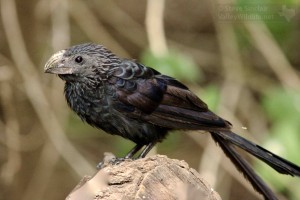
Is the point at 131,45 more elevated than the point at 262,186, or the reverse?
the point at 131,45

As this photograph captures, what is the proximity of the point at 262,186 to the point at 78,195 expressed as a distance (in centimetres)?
131

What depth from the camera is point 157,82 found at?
4137mm

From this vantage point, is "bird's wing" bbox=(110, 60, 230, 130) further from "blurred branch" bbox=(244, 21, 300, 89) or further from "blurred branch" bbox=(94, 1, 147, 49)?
"blurred branch" bbox=(94, 1, 147, 49)

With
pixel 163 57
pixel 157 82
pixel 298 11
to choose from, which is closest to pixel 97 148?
pixel 298 11

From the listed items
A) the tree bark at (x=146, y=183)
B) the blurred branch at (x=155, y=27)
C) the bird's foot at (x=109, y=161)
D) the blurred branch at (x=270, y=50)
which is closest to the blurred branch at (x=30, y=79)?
the blurred branch at (x=155, y=27)

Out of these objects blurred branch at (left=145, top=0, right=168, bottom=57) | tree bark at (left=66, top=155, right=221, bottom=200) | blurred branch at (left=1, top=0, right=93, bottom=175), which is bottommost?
tree bark at (left=66, top=155, right=221, bottom=200)

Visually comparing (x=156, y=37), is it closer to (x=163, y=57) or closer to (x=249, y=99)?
(x=163, y=57)

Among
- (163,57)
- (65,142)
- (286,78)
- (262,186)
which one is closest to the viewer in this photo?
(262,186)

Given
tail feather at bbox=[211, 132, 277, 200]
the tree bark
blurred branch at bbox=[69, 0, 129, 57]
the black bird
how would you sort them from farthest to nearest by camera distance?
blurred branch at bbox=[69, 0, 129, 57], the black bird, tail feather at bbox=[211, 132, 277, 200], the tree bark

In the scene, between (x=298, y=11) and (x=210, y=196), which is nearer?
(x=210, y=196)

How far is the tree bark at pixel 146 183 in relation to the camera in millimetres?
2896

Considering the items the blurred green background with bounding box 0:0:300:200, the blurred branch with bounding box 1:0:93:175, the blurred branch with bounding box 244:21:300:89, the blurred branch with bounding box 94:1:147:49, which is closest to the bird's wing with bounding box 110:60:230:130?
the blurred green background with bounding box 0:0:300:200

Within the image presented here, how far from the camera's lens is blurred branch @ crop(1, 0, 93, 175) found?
605cm

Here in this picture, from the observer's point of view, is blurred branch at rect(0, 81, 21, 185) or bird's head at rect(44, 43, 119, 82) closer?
bird's head at rect(44, 43, 119, 82)
